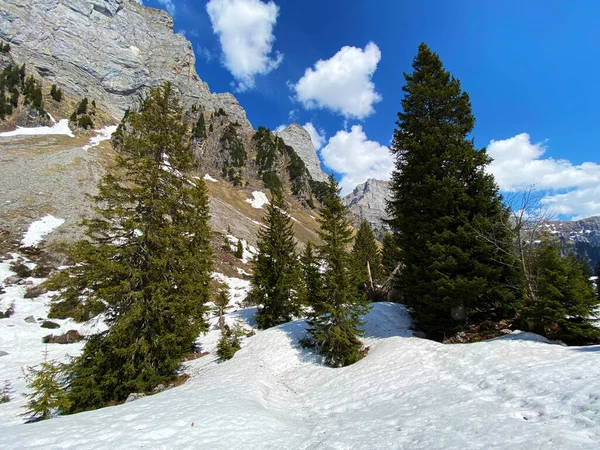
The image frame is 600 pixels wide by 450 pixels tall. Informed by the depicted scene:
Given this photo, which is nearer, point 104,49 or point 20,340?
point 20,340

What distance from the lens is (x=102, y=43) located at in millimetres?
124812

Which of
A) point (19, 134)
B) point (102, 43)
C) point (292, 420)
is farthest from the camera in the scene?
point (102, 43)

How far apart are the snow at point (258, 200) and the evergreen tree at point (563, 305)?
76.5m

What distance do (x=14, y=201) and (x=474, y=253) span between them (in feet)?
161

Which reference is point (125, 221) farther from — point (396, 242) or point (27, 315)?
point (27, 315)

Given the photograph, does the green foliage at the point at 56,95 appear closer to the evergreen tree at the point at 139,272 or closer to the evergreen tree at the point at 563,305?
the evergreen tree at the point at 139,272

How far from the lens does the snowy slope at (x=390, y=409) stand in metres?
5.47

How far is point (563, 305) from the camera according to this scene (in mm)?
10367

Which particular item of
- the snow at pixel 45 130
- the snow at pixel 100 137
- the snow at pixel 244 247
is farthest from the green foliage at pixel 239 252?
the snow at pixel 45 130

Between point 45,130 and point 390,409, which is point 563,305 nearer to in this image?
point 390,409

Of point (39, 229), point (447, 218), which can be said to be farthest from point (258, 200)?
point (447, 218)

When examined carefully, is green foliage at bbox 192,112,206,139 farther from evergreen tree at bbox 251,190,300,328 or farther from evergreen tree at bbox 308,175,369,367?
evergreen tree at bbox 308,175,369,367

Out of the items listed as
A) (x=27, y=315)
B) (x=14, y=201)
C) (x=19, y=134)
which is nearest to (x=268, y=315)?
(x=27, y=315)

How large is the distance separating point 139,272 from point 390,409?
10.7 metres
